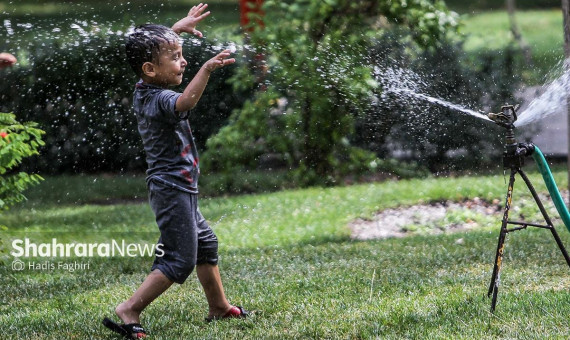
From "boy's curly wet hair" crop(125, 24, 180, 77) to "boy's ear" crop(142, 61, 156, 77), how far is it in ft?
0.07

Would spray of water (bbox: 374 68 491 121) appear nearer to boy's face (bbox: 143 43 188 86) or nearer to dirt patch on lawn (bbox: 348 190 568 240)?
dirt patch on lawn (bbox: 348 190 568 240)

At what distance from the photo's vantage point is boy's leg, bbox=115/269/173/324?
316 cm

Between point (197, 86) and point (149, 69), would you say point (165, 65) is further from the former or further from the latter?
point (197, 86)

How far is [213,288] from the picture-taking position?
338 cm

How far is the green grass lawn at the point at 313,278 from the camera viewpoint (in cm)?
321

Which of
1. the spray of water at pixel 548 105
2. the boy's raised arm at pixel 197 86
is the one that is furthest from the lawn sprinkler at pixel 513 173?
the boy's raised arm at pixel 197 86

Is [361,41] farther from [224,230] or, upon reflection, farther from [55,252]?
[55,252]

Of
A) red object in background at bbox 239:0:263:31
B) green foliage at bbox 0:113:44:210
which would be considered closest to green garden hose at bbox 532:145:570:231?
green foliage at bbox 0:113:44:210

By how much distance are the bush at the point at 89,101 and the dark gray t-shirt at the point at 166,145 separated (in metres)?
3.82

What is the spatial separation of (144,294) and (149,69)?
0.92 meters

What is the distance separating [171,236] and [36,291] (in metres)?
1.57

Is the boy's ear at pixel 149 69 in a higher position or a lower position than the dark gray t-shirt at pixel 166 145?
higher

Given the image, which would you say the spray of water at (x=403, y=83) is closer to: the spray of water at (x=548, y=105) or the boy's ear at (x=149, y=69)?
the spray of water at (x=548, y=105)

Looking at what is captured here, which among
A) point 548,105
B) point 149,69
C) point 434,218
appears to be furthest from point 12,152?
point 434,218
